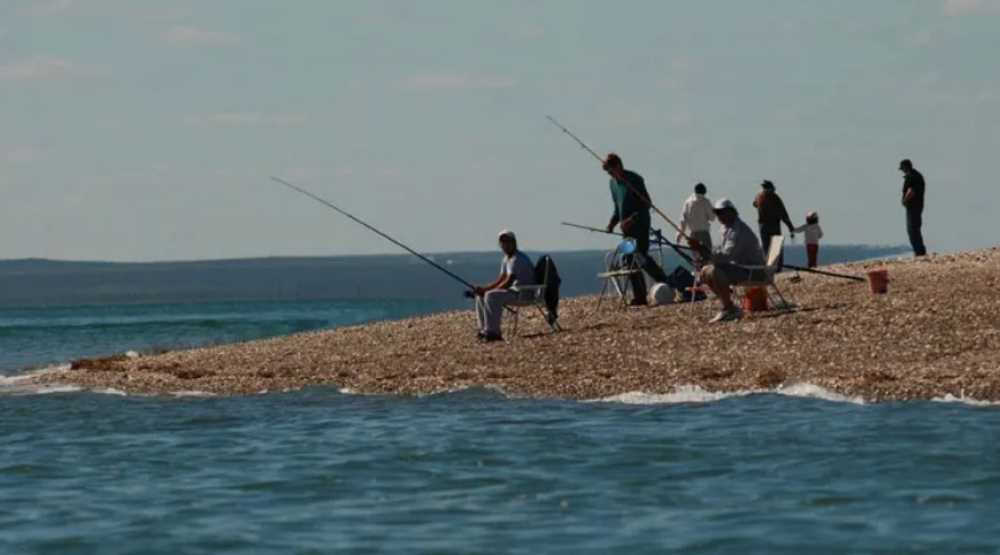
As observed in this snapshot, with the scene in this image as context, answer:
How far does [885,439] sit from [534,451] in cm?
278

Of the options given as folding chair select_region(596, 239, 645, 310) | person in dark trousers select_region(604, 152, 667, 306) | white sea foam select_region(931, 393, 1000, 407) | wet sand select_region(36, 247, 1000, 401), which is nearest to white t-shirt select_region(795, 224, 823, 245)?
wet sand select_region(36, 247, 1000, 401)

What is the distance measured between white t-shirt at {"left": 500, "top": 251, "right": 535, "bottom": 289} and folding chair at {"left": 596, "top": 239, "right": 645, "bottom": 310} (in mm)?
1969

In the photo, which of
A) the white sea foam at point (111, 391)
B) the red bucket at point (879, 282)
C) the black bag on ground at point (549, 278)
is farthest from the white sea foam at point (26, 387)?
the red bucket at point (879, 282)

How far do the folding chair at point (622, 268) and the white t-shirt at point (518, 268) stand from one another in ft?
6.46

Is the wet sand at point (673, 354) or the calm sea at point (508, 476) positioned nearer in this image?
the calm sea at point (508, 476)

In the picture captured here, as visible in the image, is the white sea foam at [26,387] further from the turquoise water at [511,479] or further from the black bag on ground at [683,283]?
the black bag on ground at [683,283]

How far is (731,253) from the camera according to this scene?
24.1 metres

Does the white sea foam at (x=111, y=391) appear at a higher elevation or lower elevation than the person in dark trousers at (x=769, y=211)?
lower

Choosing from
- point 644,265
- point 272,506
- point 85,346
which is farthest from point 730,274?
point 85,346

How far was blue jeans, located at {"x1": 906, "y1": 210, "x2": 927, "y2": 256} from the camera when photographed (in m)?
32.6

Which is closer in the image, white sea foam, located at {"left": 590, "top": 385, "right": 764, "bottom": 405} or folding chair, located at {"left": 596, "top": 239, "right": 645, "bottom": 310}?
white sea foam, located at {"left": 590, "top": 385, "right": 764, "bottom": 405}

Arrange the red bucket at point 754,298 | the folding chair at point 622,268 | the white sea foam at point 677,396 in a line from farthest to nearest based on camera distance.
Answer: the folding chair at point 622,268 → the red bucket at point 754,298 → the white sea foam at point 677,396

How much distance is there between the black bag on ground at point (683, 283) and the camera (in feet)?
92.5

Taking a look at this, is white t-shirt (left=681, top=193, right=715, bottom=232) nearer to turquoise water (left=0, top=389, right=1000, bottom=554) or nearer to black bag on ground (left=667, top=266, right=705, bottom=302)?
black bag on ground (left=667, top=266, right=705, bottom=302)
